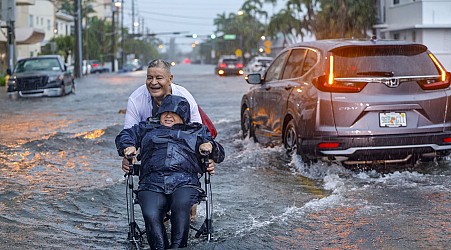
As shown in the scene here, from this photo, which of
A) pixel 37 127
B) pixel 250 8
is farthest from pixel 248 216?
pixel 250 8

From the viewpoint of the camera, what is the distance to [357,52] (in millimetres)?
9141

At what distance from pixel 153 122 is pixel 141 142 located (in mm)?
166

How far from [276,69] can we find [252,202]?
3.80 m

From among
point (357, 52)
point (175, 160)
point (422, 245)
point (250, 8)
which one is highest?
point (250, 8)

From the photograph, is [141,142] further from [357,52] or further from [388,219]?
[357,52]

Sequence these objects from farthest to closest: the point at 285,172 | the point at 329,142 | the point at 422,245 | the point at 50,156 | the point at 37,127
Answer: the point at 37,127, the point at 50,156, the point at 285,172, the point at 329,142, the point at 422,245

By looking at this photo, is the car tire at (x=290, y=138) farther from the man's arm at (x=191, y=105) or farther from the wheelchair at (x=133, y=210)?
the wheelchair at (x=133, y=210)

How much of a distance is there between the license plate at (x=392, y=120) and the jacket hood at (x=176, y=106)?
3643 millimetres

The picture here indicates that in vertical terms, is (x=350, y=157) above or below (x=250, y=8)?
below

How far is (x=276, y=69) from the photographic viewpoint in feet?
36.9

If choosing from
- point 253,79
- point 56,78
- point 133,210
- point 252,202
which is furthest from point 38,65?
point 133,210

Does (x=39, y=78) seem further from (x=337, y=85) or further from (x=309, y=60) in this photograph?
(x=337, y=85)

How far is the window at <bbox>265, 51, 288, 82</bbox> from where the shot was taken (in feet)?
36.3

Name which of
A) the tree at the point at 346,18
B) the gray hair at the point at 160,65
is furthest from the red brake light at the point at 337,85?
the tree at the point at 346,18
